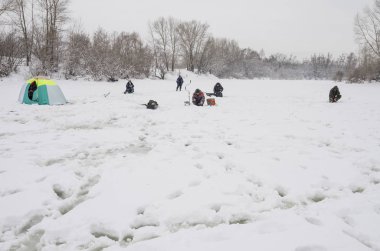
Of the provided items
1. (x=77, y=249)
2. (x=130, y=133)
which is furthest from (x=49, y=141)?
(x=77, y=249)

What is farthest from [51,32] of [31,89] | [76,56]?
[31,89]

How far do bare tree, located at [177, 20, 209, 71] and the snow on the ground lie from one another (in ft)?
164

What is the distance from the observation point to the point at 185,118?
385 inches

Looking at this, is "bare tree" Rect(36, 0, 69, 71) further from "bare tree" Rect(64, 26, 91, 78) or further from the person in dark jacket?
the person in dark jacket

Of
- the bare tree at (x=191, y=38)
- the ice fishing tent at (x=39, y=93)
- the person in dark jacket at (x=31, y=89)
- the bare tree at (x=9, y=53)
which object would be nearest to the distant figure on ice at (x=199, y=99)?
the ice fishing tent at (x=39, y=93)

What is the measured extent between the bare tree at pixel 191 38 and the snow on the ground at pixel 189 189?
4988 cm

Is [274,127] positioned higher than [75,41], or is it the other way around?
[75,41]

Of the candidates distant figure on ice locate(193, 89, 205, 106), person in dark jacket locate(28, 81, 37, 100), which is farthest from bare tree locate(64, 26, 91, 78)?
distant figure on ice locate(193, 89, 205, 106)

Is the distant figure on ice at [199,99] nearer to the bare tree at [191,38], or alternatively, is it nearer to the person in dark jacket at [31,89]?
the person in dark jacket at [31,89]

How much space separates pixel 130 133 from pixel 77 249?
4922 mm

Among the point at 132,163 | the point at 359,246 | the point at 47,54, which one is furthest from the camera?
the point at 47,54

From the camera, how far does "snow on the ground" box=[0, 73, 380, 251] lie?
2.86 metres

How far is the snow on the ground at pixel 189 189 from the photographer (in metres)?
2.86

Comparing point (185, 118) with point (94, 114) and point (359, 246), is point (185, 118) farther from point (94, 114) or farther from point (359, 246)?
point (359, 246)
